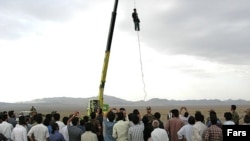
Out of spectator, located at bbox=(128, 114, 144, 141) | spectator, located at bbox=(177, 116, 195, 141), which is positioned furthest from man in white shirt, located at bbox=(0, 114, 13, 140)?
spectator, located at bbox=(177, 116, 195, 141)

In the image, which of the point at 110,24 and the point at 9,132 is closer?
the point at 9,132

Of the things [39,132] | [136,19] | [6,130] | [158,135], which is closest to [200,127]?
[158,135]

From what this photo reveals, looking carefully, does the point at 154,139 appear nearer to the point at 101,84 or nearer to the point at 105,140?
the point at 105,140

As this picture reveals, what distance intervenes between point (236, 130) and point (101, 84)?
43.0 feet

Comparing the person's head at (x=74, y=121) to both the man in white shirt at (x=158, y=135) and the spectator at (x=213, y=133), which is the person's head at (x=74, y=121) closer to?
the man in white shirt at (x=158, y=135)

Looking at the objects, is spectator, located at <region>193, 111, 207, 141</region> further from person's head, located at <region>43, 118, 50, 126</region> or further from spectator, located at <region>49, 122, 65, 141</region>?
person's head, located at <region>43, 118, 50, 126</region>

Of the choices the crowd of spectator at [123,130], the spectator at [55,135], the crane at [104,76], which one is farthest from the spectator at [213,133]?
the crane at [104,76]

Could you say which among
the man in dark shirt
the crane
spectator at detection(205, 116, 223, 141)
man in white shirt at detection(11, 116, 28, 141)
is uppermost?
the man in dark shirt

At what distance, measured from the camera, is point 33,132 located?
34.5ft

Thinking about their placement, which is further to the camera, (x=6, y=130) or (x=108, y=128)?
(x=6, y=130)

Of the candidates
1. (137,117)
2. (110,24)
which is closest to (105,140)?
(137,117)

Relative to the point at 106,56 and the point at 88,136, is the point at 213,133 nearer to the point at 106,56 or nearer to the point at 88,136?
the point at 88,136

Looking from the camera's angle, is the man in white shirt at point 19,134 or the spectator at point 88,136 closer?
the spectator at point 88,136

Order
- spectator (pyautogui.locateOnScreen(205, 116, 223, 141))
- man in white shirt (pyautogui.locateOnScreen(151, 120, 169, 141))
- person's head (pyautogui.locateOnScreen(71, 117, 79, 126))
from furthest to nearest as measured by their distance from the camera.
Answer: person's head (pyautogui.locateOnScreen(71, 117, 79, 126)) → spectator (pyautogui.locateOnScreen(205, 116, 223, 141)) → man in white shirt (pyautogui.locateOnScreen(151, 120, 169, 141))
